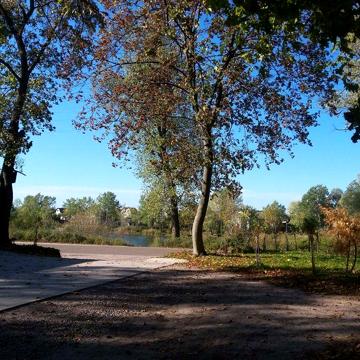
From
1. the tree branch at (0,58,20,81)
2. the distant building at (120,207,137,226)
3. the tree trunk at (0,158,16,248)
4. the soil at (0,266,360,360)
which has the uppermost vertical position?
the tree branch at (0,58,20,81)

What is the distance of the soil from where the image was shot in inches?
231

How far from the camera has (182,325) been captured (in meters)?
7.14

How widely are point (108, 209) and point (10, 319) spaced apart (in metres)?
88.4

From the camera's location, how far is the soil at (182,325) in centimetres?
587

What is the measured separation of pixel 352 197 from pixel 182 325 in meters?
68.3

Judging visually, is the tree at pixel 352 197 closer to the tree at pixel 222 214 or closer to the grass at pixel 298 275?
the tree at pixel 222 214

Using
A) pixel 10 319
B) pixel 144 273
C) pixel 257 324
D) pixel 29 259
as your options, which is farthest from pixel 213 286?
pixel 29 259

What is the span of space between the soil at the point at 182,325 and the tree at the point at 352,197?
50.4m

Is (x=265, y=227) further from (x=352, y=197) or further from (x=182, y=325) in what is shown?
(x=352, y=197)

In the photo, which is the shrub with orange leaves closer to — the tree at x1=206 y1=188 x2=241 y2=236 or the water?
the tree at x1=206 y1=188 x2=241 y2=236

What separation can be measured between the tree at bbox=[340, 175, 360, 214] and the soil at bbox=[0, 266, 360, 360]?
50.4 m

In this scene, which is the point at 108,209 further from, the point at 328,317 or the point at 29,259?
the point at 328,317

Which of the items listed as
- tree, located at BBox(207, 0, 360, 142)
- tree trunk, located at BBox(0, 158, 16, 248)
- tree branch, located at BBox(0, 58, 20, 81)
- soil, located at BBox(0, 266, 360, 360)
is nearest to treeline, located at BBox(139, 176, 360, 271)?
soil, located at BBox(0, 266, 360, 360)

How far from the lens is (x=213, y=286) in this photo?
10.8m
